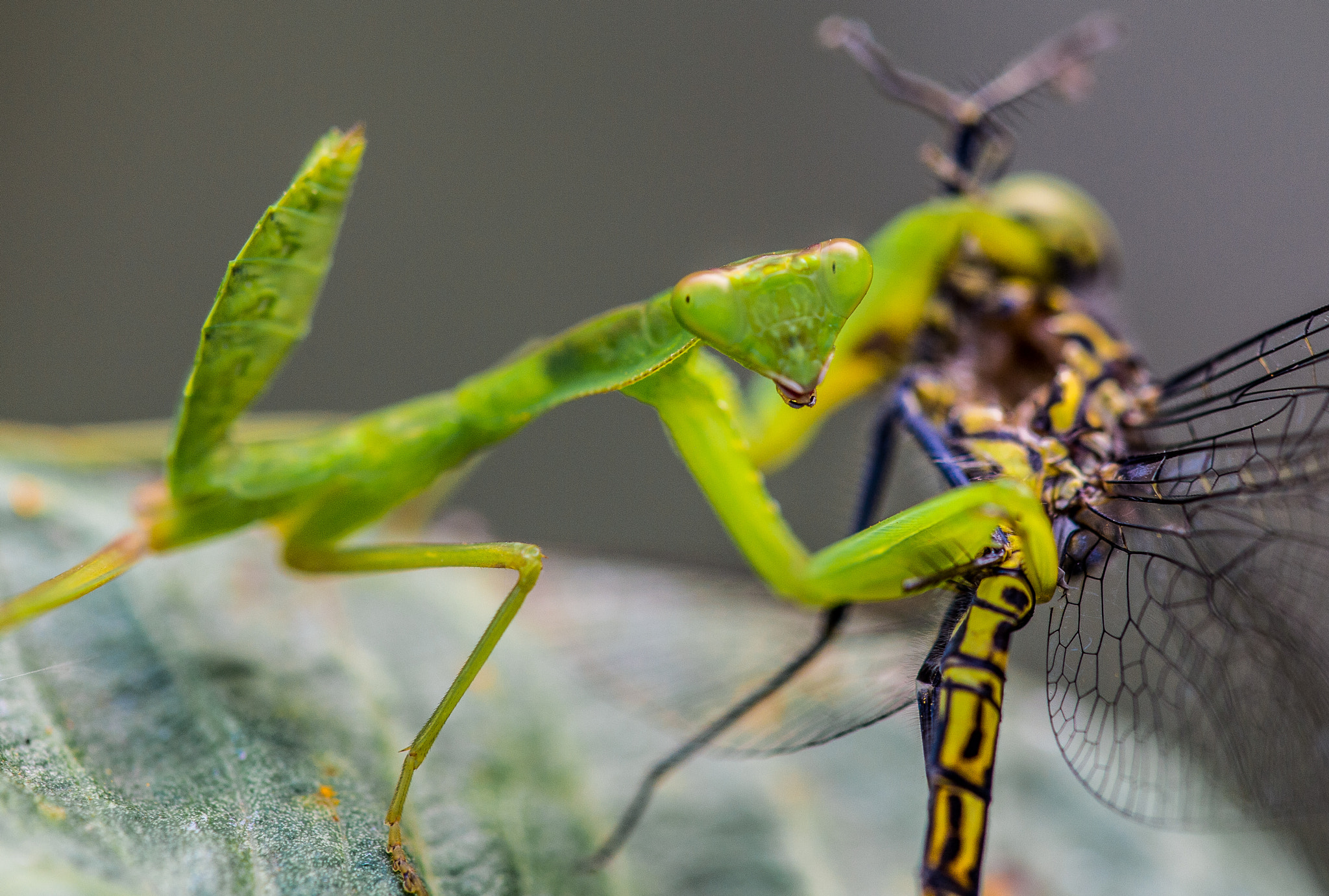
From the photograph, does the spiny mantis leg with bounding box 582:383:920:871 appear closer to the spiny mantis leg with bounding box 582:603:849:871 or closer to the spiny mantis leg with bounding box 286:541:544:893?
the spiny mantis leg with bounding box 582:603:849:871

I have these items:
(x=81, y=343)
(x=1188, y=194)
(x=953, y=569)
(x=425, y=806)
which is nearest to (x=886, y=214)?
(x=953, y=569)

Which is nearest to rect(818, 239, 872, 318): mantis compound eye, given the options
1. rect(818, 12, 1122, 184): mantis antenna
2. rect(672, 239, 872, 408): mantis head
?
rect(672, 239, 872, 408): mantis head

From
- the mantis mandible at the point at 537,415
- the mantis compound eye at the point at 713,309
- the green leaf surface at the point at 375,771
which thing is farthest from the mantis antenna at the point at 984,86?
the green leaf surface at the point at 375,771

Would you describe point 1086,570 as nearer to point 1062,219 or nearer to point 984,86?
point 1062,219

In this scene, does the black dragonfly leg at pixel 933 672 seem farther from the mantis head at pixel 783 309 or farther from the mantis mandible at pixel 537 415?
the mantis head at pixel 783 309

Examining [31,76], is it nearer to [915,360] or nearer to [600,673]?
[600,673]

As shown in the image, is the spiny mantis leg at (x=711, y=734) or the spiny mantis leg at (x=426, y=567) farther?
the spiny mantis leg at (x=711, y=734)
